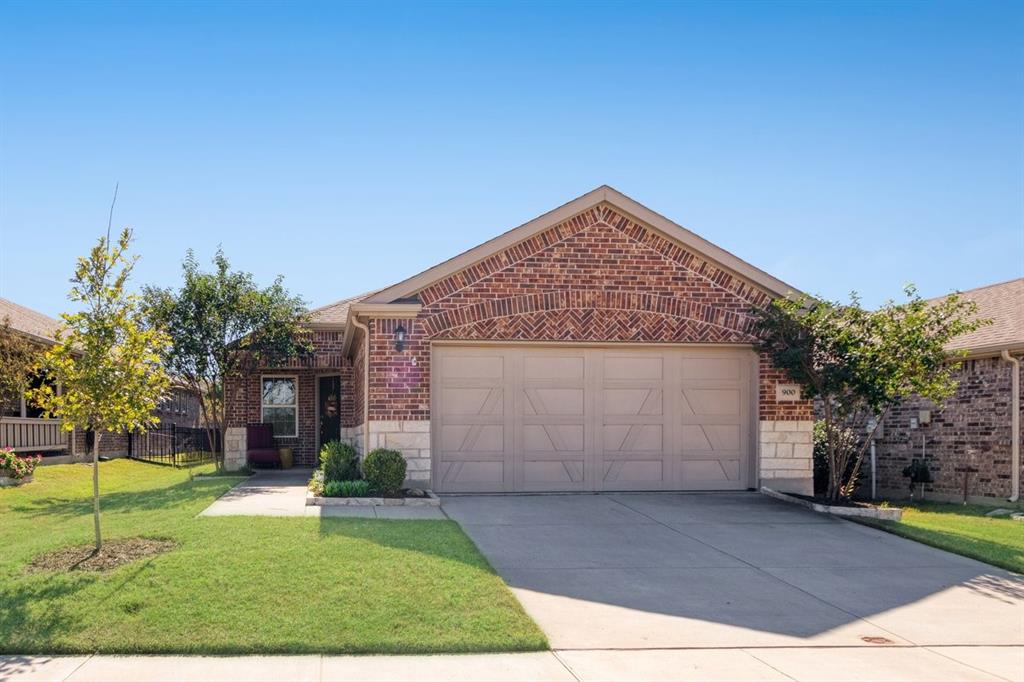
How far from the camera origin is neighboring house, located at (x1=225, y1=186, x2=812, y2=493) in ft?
46.2

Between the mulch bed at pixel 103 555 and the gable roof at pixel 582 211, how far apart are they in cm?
538

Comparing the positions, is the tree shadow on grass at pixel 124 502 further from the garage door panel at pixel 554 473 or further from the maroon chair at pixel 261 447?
the garage door panel at pixel 554 473

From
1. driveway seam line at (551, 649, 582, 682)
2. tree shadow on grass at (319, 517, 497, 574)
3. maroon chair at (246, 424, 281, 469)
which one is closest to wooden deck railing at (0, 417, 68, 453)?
maroon chair at (246, 424, 281, 469)

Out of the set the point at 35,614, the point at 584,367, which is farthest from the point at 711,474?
the point at 35,614

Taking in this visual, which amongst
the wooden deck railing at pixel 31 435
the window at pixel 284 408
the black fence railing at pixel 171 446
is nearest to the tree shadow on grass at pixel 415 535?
the window at pixel 284 408

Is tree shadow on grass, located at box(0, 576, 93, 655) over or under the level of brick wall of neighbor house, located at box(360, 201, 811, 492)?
under

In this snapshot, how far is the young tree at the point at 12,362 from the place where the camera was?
17438 mm

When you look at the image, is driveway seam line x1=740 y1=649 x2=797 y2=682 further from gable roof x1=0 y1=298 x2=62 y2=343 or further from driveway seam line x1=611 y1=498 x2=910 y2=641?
gable roof x1=0 y1=298 x2=62 y2=343

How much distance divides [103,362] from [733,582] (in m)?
6.73

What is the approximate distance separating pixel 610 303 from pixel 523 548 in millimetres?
5539

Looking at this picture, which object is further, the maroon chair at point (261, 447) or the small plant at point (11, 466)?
the maroon chair at point (261, 447)

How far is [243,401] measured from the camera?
73.0 ft

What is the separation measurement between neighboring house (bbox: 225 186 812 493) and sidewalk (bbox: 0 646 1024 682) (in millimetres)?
7232

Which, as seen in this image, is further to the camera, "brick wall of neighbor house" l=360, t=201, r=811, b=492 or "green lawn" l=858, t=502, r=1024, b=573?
"brick wall of neighbor house" l=360, t=201, r=811, b=492
